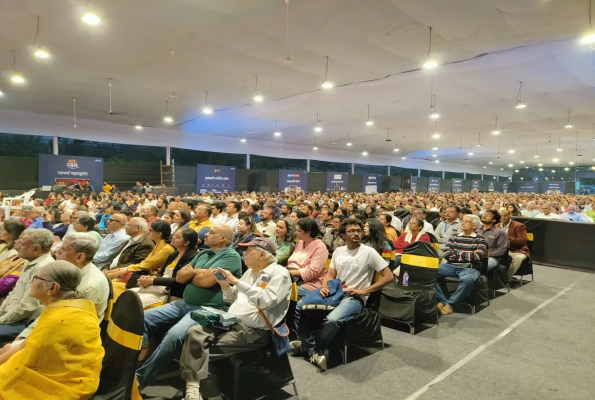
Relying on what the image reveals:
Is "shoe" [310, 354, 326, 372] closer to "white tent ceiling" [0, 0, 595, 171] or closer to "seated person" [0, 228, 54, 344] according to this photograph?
"seated person" [0, 228, 54, 344]

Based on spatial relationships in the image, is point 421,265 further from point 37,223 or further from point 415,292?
point 37,223

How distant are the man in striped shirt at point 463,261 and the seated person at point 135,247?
342 centimetres

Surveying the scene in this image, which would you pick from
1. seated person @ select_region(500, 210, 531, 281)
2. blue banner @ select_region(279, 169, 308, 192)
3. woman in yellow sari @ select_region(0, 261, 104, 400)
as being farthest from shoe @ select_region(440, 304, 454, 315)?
blue banner @ select_region(279, 169, 308, 192)

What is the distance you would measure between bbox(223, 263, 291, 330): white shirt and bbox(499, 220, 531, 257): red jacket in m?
4.74

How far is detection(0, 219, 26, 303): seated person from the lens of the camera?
2945 millimetres

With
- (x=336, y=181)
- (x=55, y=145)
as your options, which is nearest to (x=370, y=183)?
(x=336, y=181)

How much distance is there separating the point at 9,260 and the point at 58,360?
228 cm

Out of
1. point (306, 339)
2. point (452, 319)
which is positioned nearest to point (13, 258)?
point (306, 339)

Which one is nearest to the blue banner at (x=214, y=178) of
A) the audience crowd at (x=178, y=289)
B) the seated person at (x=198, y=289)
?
the audience crowd at (x=178, y=289)

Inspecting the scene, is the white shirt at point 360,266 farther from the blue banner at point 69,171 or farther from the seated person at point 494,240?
the blue banner at point 69,171

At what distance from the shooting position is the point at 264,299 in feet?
7.70

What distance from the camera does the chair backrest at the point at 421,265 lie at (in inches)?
155

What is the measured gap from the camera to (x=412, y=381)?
2738mm

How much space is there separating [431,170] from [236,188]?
963 inches
